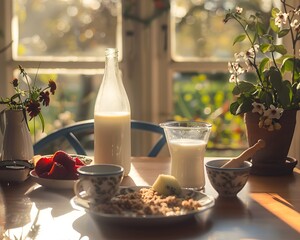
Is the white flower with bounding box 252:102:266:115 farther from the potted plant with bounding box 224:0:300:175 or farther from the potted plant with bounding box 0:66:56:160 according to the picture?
the potted plant with bounding box 0:66:56:160

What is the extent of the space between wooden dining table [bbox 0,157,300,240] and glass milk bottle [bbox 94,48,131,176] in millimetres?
94

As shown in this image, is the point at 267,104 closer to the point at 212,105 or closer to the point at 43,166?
the point at 43,166

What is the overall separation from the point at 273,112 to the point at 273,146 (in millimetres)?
107

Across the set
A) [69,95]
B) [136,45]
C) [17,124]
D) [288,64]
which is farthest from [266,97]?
[69,95]

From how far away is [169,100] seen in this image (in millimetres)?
2705

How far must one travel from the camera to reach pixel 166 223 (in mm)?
1097

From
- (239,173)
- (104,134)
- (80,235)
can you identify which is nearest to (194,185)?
(239,173)

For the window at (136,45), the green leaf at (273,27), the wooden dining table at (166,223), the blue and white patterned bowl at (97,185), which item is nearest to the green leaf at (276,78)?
the green leaf at (273,27)

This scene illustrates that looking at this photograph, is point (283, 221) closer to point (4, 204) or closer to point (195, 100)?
point (4, 204)

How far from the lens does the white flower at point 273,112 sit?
1521 mm

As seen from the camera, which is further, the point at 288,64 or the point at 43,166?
the point at 288,64

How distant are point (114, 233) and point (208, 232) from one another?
0.57 feet

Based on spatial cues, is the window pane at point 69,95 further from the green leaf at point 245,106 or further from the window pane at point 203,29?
the green leaf at point 245,106

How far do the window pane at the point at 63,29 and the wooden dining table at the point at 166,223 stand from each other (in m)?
1.30
